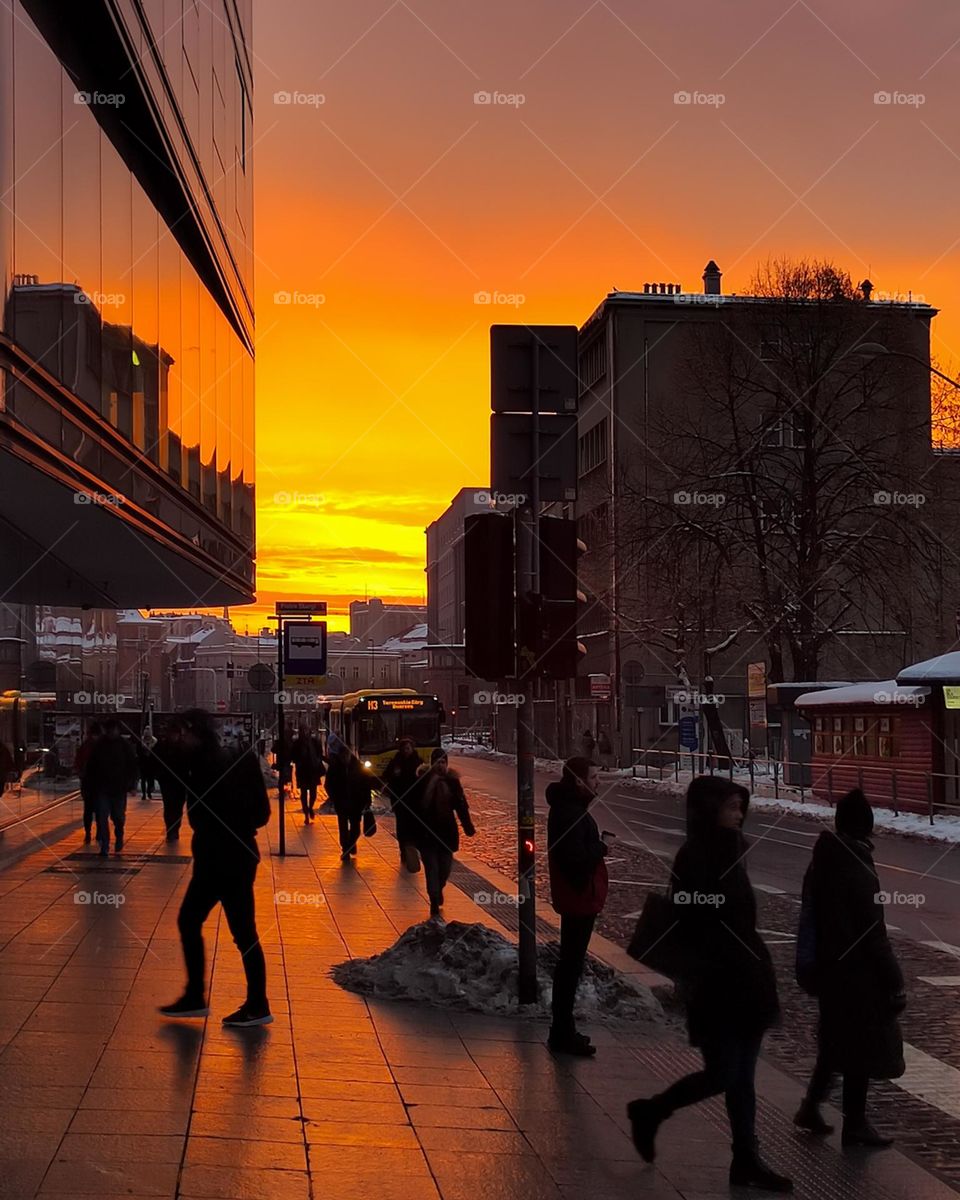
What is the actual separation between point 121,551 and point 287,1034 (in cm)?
1554

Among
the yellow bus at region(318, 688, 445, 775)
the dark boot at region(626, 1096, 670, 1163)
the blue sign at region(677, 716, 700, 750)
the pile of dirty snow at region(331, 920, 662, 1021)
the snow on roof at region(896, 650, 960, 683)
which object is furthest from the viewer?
the blue sign at region(677, 716, 700, 750)

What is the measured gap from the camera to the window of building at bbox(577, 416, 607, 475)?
238 ft

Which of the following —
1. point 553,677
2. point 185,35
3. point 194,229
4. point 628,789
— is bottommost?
point 628,789

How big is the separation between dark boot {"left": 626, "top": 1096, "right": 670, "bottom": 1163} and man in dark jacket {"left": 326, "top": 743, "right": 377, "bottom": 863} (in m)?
14.4

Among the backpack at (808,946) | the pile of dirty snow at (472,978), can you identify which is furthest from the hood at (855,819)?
the pile of dirty snow at (472,978)

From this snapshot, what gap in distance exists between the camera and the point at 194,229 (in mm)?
24500

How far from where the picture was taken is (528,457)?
10.1 metres

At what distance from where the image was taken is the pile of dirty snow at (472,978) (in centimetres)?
989

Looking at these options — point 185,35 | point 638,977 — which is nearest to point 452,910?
point 638,977

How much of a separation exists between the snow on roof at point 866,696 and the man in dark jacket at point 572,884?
2215 cm

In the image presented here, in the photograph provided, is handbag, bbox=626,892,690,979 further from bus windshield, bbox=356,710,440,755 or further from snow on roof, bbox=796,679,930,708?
bus windshield, bbox=356,710,440,755

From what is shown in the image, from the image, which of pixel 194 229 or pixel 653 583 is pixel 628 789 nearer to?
pixel 653 583

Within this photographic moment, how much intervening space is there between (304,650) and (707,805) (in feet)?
48.5

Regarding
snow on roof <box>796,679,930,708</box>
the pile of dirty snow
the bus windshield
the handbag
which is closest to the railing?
snow on roof <box>796,679,930,708</box>
